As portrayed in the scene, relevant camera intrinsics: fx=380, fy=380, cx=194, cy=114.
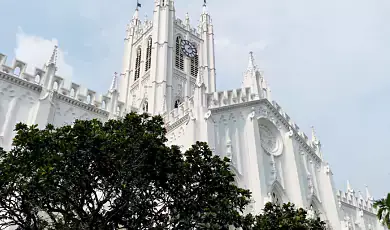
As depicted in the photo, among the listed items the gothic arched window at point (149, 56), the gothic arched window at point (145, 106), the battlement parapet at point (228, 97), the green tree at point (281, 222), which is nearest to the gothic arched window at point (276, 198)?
the battlement parapet at point (228, 97)

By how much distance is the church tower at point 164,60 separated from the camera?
4088 centimetres

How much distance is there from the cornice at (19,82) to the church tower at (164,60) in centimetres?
1297

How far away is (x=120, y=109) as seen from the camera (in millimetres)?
32719

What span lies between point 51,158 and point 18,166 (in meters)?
1.55

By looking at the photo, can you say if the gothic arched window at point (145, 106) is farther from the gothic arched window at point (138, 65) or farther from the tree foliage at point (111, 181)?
the tree foliage at point (111, 181)

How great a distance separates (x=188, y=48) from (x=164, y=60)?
6.08 m

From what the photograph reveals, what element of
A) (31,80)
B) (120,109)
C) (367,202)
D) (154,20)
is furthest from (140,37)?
(367,202)

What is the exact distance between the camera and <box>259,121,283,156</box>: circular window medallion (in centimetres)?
Answer: 2996

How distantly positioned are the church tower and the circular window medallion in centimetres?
1180

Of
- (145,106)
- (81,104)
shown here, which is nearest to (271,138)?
(81,104)

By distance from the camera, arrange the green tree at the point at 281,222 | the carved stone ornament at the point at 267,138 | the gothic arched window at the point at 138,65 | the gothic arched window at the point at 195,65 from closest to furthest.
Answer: the green tree at the point at 281,222
the carved stone ornament at the point at 267,138
the gothic arched window at the point at 138,65
the gothic arched window at the point at 195,65

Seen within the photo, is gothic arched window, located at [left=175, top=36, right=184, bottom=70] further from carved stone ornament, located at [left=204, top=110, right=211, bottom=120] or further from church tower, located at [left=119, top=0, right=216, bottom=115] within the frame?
carved stone ornament, located at [left=204, top=110, right=211, bottom=120]

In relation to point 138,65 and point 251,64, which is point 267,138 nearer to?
point 251,64

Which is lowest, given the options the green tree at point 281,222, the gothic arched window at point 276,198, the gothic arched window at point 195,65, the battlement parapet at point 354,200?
the green tree at point 281,222
